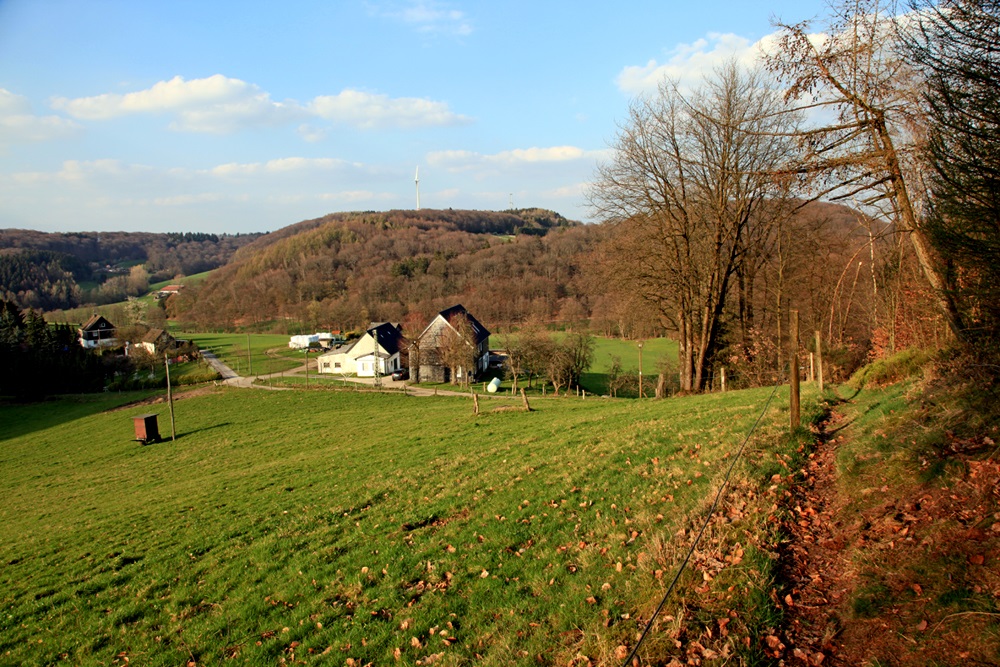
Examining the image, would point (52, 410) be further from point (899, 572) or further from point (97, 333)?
point (899, 572)

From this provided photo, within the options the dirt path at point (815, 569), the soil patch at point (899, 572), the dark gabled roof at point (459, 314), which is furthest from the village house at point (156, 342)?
the soil patch at point (899, 572)

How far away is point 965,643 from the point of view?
3.96 metres

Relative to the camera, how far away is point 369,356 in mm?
61125

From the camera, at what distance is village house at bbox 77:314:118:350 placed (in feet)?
284

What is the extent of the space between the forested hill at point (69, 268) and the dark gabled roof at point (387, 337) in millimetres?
71397

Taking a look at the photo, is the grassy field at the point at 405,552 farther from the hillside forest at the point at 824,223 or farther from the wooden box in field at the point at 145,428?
the wooden box in field at the point at 145,428

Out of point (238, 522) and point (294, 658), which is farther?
point (238, 522)

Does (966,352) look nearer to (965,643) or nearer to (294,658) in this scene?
(965,643)

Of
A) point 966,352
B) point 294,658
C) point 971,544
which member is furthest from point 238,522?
point 966,352

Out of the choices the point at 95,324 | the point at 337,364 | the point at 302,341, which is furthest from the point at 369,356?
the point at 95,324

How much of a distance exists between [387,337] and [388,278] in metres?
60.9

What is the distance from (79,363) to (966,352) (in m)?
74.7

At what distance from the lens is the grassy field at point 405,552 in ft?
18.7

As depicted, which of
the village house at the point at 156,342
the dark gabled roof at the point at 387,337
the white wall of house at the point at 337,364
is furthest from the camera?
the village house at the point at 156,342
